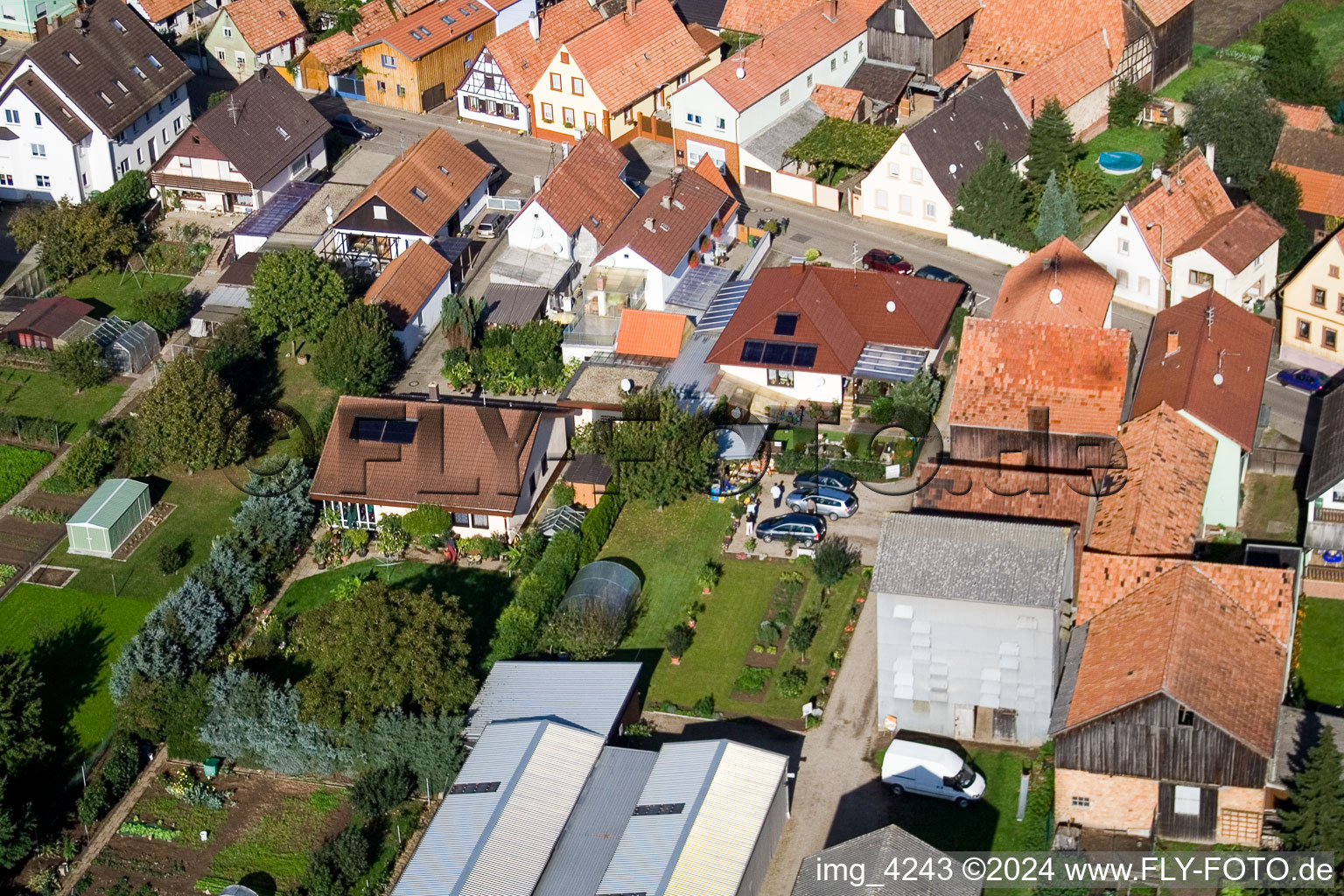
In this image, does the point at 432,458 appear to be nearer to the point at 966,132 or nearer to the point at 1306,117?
the point at 966,132

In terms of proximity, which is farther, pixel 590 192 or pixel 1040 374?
pixel 590 192

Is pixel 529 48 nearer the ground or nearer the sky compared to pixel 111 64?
nearer the ground

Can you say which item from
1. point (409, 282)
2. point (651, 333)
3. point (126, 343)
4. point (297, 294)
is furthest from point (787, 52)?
point (126, 343)

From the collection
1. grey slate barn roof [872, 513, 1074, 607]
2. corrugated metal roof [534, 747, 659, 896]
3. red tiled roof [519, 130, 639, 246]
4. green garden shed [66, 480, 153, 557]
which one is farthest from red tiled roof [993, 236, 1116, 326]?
green garden shed [66, 480, 153, 557]

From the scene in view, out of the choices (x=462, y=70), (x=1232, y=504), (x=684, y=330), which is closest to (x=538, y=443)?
(x=684, y=330)

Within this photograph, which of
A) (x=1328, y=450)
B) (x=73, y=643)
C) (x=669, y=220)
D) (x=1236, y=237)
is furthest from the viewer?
(x=669, y=220)

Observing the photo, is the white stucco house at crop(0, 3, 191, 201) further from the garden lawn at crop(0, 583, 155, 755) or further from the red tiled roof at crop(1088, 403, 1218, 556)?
the red tiled roof at crop(1088, 403, 1218, 556)
